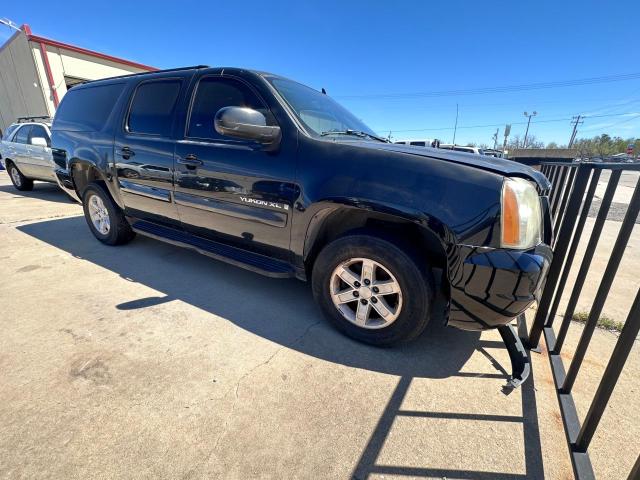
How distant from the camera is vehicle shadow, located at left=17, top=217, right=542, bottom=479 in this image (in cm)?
166

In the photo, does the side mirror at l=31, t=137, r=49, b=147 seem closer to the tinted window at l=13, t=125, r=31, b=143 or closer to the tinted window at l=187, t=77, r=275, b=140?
the tinted window at l=13, t=125, r=31, b=143

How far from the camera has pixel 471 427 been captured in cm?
A: 167

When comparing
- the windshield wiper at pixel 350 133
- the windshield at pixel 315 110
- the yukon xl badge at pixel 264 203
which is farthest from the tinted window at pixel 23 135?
the windshield wiper at pixel 350 133

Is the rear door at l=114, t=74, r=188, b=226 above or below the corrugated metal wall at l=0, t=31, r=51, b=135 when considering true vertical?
below

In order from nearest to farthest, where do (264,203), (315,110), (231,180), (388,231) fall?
(388,231) < (264,203) < (231,180) < (315,110)

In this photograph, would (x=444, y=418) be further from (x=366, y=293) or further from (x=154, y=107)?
(x=154, y=107)

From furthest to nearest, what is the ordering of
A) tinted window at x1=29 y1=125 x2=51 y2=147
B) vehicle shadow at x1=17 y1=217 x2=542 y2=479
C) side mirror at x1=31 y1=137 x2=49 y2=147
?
tinted window at x1=29 y1=125 x2=51 y2=147
side mirror at x1=31 y1=137 x2=49 y2=147
vehicle shadow at x1=17 y1=217 x2=542 y2=479

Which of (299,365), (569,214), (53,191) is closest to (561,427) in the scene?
(569,214)

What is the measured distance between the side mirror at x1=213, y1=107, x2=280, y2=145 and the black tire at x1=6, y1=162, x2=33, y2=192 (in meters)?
8.98

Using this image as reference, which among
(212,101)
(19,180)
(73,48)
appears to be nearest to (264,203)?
(212,101)

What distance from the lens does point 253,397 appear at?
5.96 ft

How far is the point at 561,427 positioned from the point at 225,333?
2.14 meters

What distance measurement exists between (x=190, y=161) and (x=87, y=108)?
7.50 feet

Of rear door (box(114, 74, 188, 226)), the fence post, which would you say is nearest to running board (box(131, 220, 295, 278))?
rear door (box(114, 74, 188, 226))
